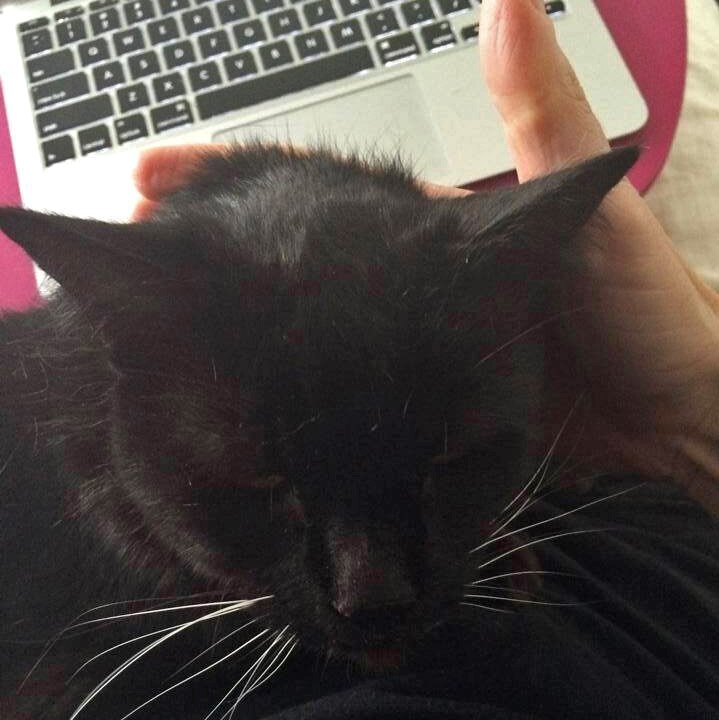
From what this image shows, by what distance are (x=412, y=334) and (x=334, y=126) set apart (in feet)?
1.71

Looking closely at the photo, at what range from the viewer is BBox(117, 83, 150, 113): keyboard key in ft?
2.90

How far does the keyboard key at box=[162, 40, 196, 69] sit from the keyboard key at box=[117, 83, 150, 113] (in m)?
0.05

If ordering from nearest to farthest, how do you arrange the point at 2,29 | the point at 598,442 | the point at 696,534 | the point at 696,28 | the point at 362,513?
the point at 362,513 < the point at 696,534 < the point at 598,442 < the point at 2,29 < the point at 696,28

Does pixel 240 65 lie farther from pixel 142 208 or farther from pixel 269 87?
pixel 142 208

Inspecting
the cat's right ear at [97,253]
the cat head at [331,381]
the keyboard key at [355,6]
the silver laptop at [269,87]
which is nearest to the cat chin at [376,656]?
the cat head at [331,381]

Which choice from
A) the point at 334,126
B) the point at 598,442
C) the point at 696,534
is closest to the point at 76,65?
the point at 334,126

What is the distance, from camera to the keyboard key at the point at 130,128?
88 centimetres

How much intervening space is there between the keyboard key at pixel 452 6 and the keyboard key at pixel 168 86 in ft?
1.12

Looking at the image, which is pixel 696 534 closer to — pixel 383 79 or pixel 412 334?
pixel 412 334

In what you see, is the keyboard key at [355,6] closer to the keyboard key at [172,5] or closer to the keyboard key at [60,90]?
the keyboard key at [172,5]

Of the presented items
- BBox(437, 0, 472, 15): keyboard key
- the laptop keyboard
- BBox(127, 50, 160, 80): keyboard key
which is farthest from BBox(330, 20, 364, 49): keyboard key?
BBox(127, 50, 160, 80): keyboard key

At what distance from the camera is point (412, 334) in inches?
17.6

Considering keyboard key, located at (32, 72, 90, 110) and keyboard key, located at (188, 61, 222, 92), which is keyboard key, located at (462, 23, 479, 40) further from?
keyboard key, located at (32, 72, 90, 110)

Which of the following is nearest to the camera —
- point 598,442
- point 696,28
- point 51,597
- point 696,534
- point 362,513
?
point 362,513
